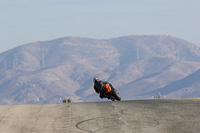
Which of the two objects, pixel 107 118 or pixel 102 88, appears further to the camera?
pixel 102 88

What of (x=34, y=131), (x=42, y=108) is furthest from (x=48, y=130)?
(x=42, y=108)

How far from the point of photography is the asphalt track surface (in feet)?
45.3

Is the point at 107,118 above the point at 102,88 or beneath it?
above

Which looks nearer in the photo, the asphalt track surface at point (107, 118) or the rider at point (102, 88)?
the asphalt track surface at point (107, 118)

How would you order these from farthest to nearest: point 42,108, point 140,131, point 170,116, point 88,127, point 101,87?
point 101,87, point 42,108, point 170,116, point 88,127, point 140,131

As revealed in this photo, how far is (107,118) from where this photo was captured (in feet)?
51.2

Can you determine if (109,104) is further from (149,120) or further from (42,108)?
(149,120)

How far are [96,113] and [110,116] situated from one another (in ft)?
2.85

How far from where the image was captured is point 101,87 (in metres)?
23.8

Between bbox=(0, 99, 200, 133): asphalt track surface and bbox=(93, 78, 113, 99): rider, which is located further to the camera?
bbox=(93, 78, 113, 99): rider

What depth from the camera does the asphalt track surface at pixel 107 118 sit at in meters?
13.8

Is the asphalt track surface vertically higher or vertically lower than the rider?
higher

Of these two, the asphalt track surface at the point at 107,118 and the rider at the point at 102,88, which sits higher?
the asphalt track surface at the point at 107,118

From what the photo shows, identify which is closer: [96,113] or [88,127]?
[88,127]
